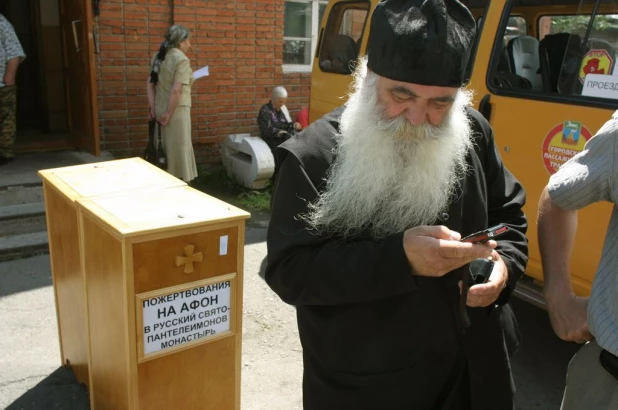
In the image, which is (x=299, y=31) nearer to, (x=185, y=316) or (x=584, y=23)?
(x=584, y=23)

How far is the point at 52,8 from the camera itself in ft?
25.8

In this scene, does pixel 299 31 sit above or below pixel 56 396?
above

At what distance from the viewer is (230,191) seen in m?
7.58

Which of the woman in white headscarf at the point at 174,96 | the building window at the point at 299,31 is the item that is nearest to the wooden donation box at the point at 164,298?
the woman in white headscarf at the point at 174,96

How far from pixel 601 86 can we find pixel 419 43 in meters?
2.22

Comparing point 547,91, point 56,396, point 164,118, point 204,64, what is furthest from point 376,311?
point 204,64

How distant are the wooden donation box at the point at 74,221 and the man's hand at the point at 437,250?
1.66 m

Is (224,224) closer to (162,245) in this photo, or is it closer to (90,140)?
Answer: (162,245)

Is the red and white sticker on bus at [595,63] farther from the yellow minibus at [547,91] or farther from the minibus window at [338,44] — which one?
the minibus window at [338,44]

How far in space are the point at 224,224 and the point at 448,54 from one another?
119 cm

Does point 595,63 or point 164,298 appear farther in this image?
point 595,63

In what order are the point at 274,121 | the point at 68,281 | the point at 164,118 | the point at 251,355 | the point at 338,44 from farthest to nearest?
the point at 274,121 < the point at 164,118 < the point at 338,44 < the point at 251,355 < the point at 68,281

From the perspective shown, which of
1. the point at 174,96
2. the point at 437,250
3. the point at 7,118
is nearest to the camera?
the point at 437,250

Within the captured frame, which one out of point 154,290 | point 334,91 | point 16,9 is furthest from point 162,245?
point 16,9
